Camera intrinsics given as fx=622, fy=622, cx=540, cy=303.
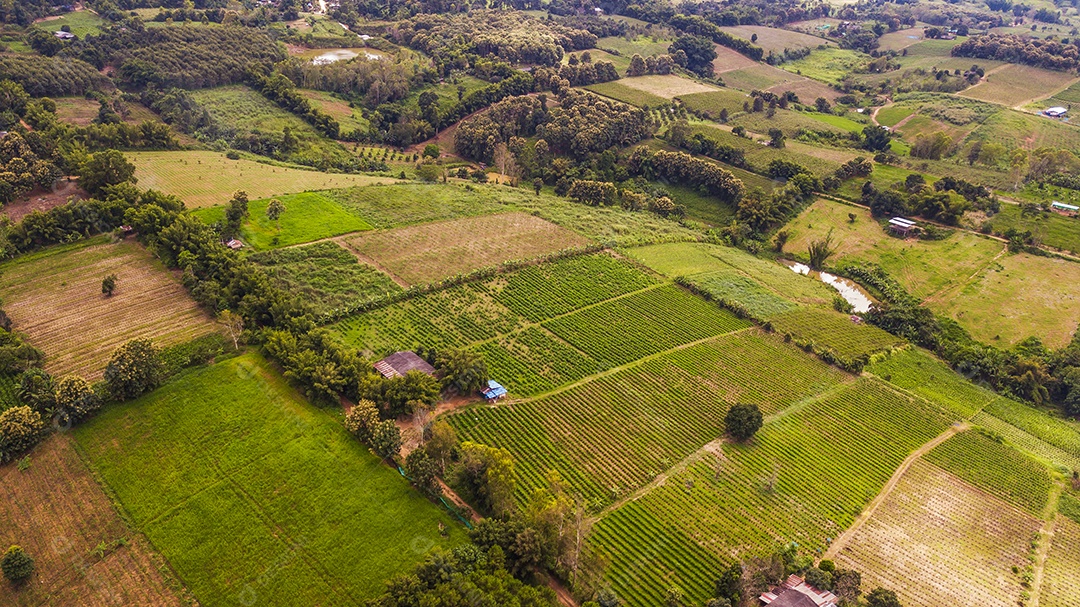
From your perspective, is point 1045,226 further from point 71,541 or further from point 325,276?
point 71,541

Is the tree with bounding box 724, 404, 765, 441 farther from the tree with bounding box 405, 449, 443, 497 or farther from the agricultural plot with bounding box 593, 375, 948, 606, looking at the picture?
the tree with bounding box 405, 449, 443, 497

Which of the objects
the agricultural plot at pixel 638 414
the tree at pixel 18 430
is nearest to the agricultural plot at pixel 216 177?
the tree at pixel 18 430

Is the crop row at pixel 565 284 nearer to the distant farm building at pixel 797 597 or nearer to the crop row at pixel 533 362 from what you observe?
the crop row at pixel 533 362

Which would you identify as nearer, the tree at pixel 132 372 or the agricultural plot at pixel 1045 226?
the tree at pixel 132 372

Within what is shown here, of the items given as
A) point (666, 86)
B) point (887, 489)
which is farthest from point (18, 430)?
point (666, 86)

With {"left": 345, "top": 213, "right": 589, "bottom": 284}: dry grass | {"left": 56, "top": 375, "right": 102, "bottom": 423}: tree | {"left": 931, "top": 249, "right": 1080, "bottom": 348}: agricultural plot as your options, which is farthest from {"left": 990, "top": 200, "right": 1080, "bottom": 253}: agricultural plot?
{"left": 56, "top": 375, "right": 102, "bottom": 423}: tree
